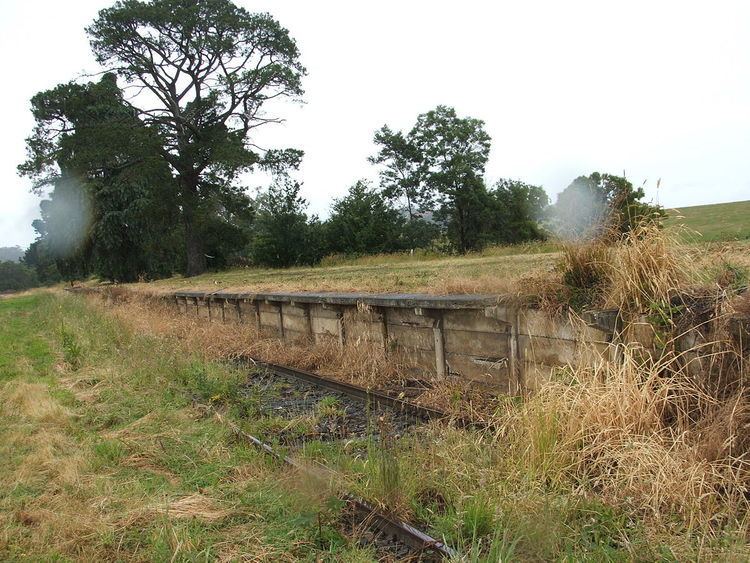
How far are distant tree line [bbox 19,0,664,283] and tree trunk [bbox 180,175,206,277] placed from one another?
72 mm

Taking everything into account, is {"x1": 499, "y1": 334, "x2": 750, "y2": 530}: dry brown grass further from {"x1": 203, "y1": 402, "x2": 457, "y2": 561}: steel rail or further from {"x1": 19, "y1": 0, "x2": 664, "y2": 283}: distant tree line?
{"x1": 19, "y1": 0, "x2": 664, "y2": 283}: distant tree line

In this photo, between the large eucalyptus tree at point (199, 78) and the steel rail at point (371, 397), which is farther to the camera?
the large eucalyptus tree at point (199, 78)

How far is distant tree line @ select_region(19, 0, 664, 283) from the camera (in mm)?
28516

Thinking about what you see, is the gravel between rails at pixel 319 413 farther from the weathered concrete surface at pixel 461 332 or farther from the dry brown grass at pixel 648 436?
the dry brown grass at pixel 648 436

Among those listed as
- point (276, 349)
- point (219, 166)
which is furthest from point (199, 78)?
point (276, 349)

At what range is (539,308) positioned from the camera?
17.7 feet

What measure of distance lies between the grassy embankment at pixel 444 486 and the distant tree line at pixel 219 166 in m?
21.9

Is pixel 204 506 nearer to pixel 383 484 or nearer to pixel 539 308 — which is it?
pixel 383 484

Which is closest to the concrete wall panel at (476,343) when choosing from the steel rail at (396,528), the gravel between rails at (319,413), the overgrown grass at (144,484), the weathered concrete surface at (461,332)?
the weathered concrete surface at (461,332)

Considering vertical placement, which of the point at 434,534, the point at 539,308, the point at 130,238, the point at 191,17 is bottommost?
the point at 434,534

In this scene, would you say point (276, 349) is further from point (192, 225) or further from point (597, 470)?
point (192, 225)

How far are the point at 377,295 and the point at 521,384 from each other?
9.50 ft

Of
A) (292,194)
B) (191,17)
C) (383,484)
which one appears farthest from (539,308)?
(191,17)

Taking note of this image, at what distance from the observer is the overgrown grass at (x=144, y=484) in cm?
321
